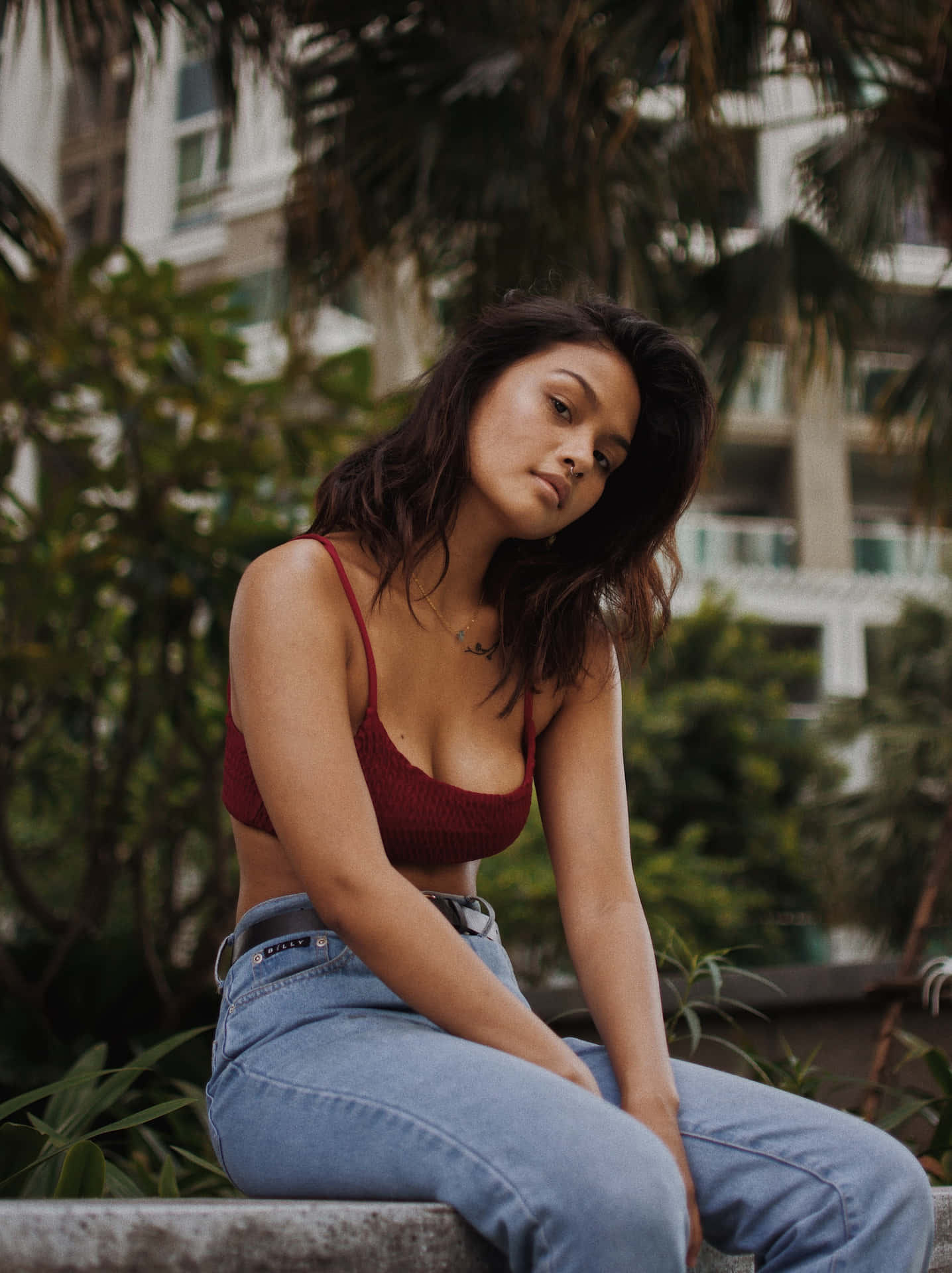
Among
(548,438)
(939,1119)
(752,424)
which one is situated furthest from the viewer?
(752,424)

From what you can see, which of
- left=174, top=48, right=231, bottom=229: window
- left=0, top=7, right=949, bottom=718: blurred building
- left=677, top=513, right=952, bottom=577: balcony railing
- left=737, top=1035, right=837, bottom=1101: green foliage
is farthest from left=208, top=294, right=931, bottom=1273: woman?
left=174, top=48, right=231, bottom=229: window

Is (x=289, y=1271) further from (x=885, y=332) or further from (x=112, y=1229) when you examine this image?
(x=885, y=332)

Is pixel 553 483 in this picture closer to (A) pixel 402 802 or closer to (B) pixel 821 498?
(A) pixel 402 802

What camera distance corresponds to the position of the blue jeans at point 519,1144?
1.12 m

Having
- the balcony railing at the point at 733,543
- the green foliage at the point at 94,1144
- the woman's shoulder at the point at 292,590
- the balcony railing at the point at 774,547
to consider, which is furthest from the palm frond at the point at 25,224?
the balcony railing at the point at 774,547

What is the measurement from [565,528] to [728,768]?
38.8 ft

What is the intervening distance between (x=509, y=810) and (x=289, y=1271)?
26.4 inches

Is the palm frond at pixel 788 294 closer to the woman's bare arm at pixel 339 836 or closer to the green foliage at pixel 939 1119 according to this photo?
the green foliage at pixel 939 1119

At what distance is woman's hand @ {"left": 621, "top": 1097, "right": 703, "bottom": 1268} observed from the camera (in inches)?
52.0

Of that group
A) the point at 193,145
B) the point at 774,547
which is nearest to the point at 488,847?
the point at 774,547

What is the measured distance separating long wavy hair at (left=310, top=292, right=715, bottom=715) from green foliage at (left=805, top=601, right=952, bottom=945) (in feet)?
27.1

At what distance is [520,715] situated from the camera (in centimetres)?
176

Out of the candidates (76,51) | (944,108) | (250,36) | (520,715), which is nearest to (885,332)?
(944,108)

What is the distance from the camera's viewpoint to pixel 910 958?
3.15 meters
